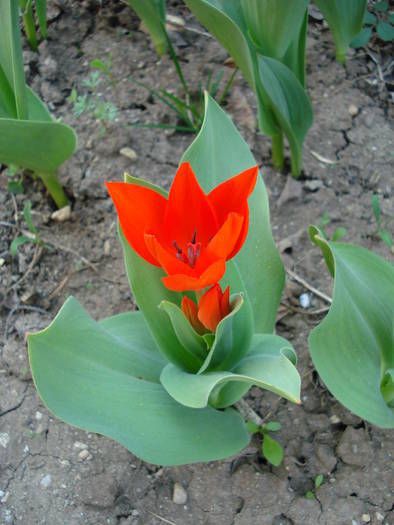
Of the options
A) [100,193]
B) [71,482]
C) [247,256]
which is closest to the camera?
[247,256]

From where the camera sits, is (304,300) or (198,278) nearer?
(198,278)

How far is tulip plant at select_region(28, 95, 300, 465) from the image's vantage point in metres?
1.00

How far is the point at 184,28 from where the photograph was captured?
2.41m

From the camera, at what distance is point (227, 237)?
0.92m

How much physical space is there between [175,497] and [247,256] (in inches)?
24.4

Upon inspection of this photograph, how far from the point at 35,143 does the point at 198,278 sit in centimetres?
90

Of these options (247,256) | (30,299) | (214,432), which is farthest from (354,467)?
(30,299)

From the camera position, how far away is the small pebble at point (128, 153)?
2068 mm

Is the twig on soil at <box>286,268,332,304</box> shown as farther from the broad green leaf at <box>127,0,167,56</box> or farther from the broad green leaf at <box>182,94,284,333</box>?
the broad green leaf at <box>127,0,167,56</box>

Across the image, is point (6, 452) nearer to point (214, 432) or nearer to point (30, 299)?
point (30, 299)

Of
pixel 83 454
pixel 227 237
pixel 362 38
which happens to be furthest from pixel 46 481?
pixel 362 38

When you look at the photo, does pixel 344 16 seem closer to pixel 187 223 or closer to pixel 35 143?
pixel 35 143

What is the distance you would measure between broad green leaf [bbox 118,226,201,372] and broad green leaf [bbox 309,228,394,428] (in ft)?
0.98

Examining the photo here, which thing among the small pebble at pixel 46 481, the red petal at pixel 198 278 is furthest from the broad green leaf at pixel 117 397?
the small pebble at pixel 46 481
